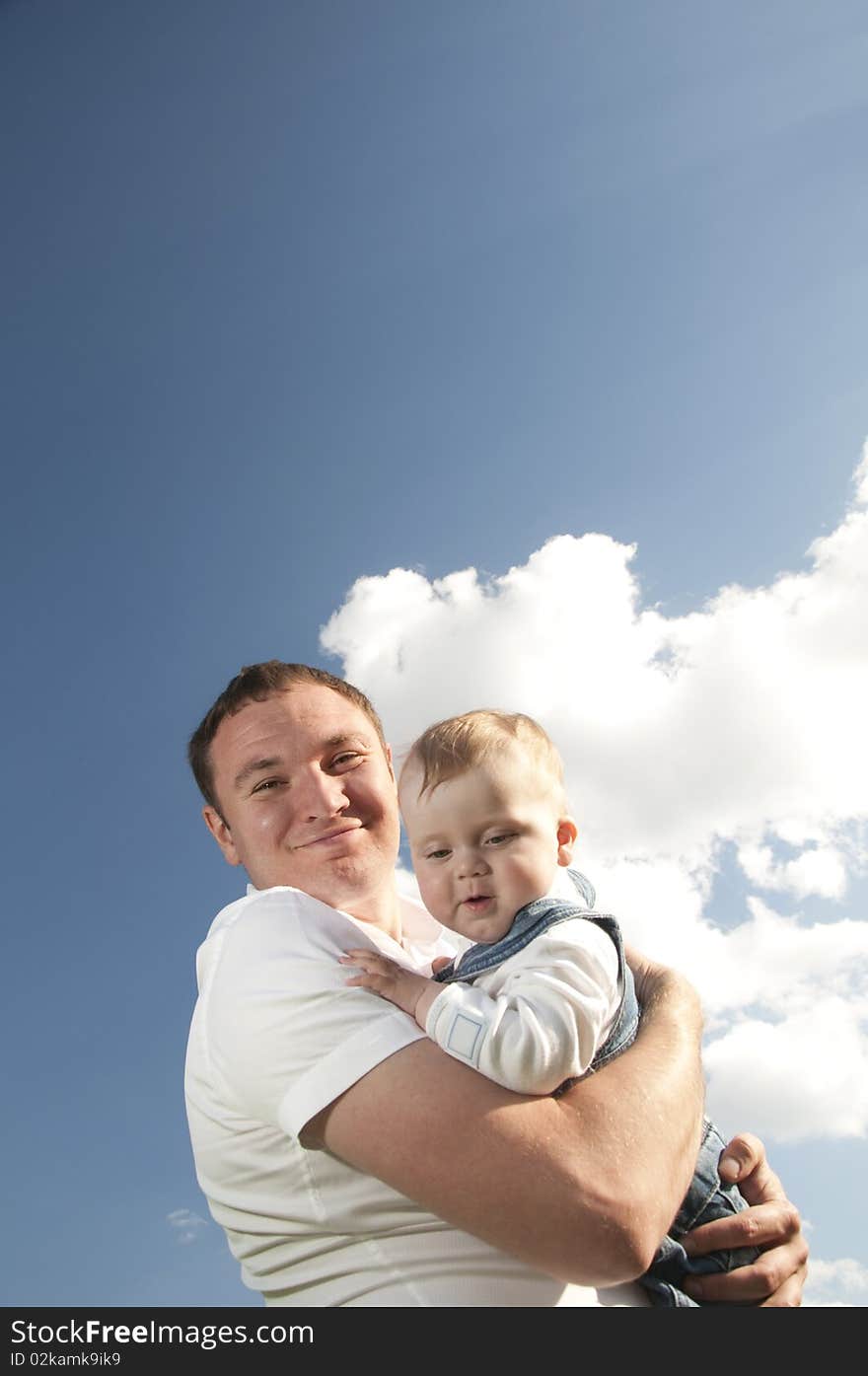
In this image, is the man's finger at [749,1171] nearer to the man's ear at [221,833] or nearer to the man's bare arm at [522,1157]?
the man's bare arm at [522,1157]

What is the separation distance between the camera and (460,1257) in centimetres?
256

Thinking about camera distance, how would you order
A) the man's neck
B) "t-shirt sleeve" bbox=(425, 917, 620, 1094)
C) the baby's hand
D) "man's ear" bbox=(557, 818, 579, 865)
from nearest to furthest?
"t-shirt sleeve" bbox=(425, 917, 620, 1094) < the baby's hand < "man's ear" bbox=(557, 818, 579, 865) < the man's neck

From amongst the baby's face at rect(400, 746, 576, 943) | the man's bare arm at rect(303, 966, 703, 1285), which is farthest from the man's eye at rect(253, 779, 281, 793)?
the man's bare arm at rect(303, 966, 703, 1285)

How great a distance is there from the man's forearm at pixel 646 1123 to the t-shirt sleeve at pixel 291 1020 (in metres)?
0.49

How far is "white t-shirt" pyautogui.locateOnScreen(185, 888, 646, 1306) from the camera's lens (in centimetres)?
254

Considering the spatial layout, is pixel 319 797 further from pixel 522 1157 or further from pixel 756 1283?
pixel 756 1283

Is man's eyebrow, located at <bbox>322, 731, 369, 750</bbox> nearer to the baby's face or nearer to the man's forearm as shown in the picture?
the baby's face

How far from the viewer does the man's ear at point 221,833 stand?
13.2 feet

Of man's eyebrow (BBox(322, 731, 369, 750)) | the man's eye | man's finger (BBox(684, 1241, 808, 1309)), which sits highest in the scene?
man's eyebrow (BBox(322, 731, 369, 750))

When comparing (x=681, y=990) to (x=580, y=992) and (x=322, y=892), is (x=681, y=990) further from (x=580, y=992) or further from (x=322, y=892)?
(x=322, y=892)

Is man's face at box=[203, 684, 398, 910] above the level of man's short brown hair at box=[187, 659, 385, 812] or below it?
Result: below

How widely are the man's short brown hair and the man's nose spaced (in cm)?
39

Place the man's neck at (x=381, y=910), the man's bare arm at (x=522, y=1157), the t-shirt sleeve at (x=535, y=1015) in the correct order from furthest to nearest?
1. the man's neck at (x=381, y=910)
2. the t-shirt sleeve at (x=535, y=1015)
3. the man's bare arm at (x=522, y=1157)

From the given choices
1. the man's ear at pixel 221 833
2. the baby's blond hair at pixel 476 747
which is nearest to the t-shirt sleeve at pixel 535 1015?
the baby's blond hair at pixel 476 747
